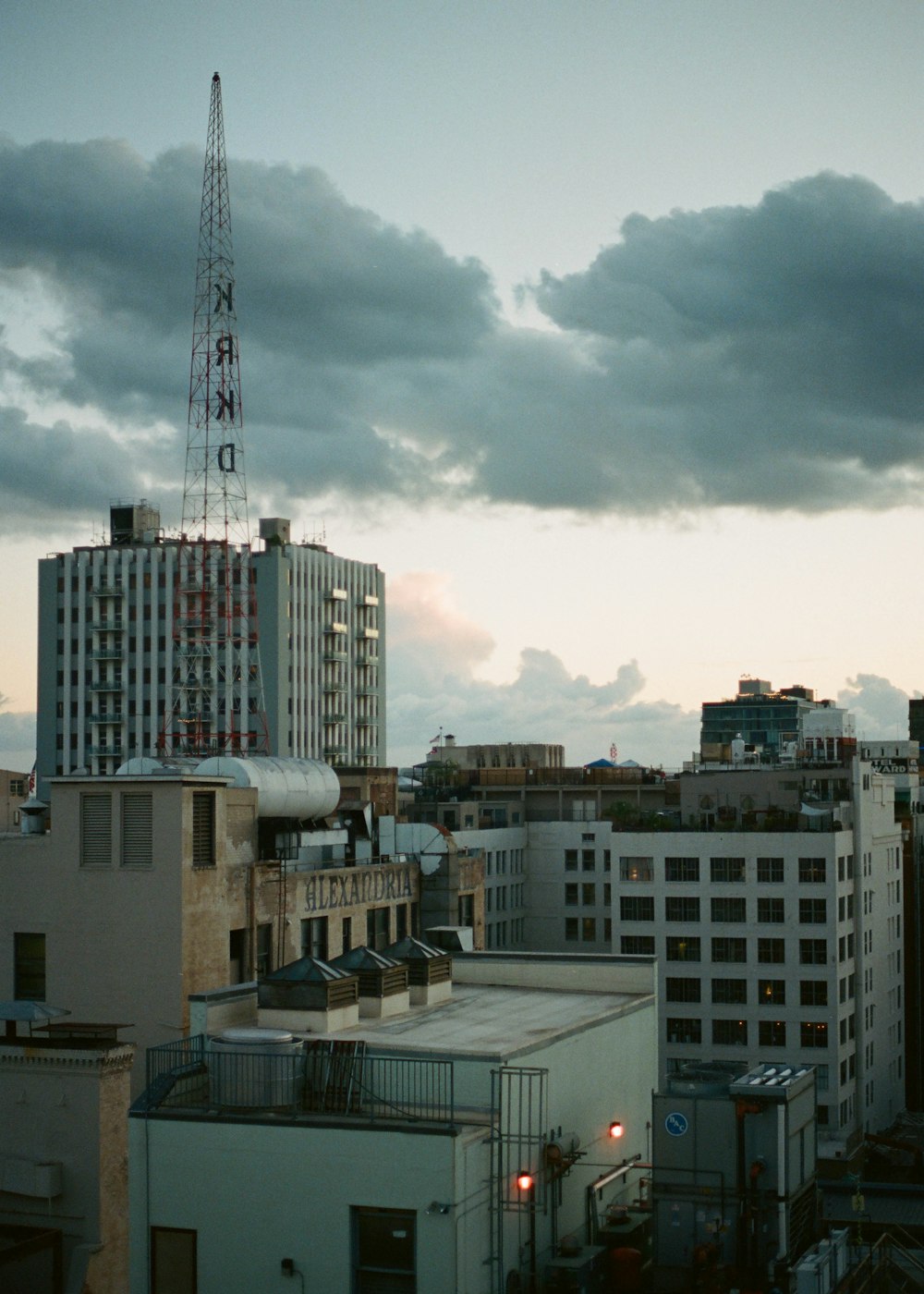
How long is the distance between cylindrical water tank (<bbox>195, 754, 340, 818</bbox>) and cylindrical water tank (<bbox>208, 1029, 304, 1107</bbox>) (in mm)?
22750

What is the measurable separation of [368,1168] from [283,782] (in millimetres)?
30786

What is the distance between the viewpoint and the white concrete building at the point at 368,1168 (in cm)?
3120

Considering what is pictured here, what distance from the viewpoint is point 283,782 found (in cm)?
6131

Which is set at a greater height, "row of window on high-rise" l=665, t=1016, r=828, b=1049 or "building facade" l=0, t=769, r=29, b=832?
"building facade" l=0, t=769, r=29, b=832

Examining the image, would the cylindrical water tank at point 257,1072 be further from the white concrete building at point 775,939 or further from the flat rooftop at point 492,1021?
the white concrete building at point 775,939

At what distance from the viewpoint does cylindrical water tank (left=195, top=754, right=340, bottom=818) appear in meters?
59.6

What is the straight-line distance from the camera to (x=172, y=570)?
652ft

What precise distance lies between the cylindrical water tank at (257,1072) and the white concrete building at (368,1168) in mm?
48

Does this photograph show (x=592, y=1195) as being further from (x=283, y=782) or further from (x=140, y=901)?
(x=283, y=782)

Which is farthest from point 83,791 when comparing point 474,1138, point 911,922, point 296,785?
point 911,922

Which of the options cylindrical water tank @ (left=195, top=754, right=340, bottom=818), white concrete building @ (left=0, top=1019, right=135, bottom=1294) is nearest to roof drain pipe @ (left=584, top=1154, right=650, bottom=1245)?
white concrete building @ (left=0, top=1019, right=135, bottom=1294)

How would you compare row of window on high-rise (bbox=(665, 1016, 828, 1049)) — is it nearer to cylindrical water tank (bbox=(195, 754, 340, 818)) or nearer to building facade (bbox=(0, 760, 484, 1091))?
cylindrical water tank (bbox=(195, 754, 340, 818))

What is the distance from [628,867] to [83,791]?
54688 millimetres

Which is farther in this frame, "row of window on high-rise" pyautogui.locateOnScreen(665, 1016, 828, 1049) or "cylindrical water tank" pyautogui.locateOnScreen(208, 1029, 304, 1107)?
"row of window on high-rise" pyautogui.locateOnScreen(665, 1016, 828, 1049)
